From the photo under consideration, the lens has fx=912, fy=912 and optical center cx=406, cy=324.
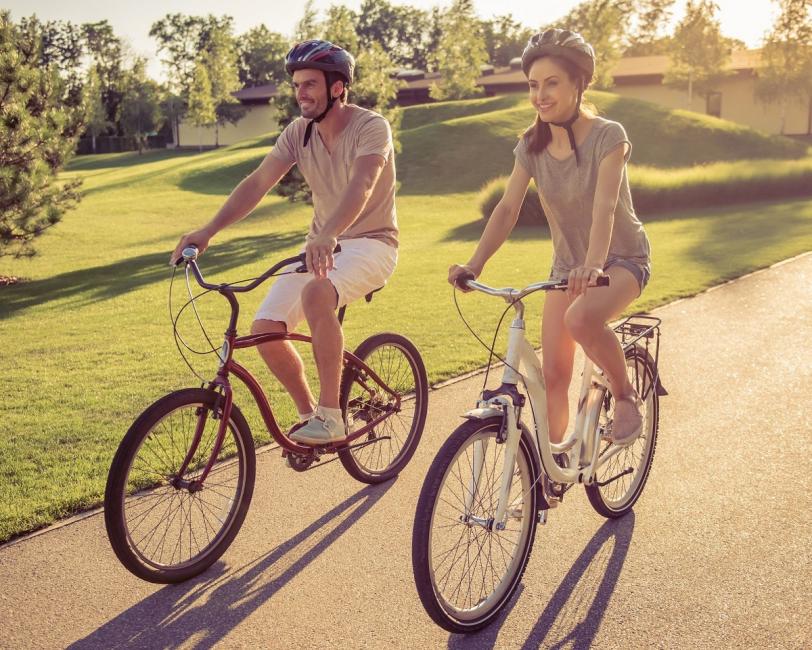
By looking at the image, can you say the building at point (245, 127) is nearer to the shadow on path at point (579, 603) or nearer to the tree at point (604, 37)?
the tree at point (604, 37)

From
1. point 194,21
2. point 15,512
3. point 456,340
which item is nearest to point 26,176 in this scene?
point 456,340

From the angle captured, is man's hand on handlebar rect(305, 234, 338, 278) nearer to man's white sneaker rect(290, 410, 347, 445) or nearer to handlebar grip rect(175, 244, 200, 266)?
handlebar grip rect(175, 244, 200, 266)

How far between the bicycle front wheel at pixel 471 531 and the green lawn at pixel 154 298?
2.23 meters

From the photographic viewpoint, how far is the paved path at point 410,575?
11.5 ft

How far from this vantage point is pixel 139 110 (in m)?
69.2

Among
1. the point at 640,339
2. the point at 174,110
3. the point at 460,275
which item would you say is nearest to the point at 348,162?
the point at 460,275

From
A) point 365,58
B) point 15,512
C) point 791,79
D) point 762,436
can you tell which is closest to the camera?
point 15,512

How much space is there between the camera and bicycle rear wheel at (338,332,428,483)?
502cm

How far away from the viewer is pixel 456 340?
9.18 metres

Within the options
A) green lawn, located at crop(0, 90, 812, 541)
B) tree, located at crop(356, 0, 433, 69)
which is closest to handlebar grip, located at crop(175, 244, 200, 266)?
green lawn, located at crop(0, 90, 812, 541)

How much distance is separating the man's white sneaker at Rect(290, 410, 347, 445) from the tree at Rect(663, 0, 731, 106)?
183ft

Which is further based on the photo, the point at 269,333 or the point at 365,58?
the point at 365,58

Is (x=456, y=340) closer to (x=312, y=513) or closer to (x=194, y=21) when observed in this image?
(x=312, y=513)

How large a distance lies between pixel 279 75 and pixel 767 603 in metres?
92.6
